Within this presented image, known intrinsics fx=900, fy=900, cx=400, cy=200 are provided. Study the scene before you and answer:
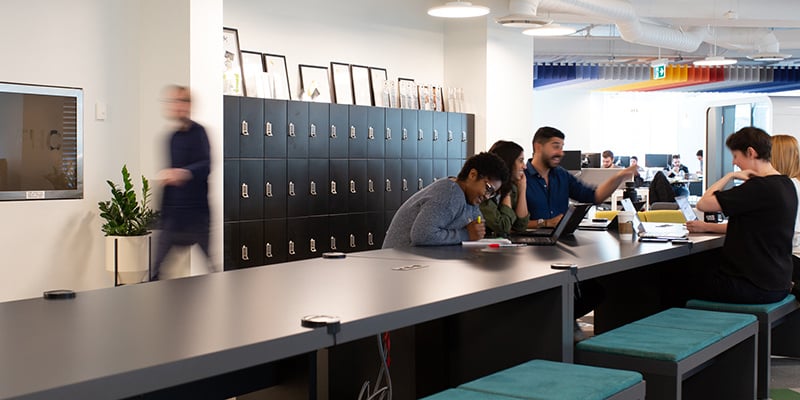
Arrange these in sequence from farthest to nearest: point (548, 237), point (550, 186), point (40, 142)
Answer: point (40, 142)
point (550, 186)
point (548, 237)

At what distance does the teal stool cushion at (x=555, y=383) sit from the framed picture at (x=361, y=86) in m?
6.15

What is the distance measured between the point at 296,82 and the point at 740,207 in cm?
475

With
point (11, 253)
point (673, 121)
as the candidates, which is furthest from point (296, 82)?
point (673, 121)

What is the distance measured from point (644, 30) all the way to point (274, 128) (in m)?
5.57

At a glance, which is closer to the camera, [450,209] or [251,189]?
[450,209]

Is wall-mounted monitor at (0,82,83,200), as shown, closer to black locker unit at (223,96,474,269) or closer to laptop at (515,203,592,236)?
black locker unit at (223,96,474,269)

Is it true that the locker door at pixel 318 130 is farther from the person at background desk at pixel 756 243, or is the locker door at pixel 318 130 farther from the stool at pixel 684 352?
the stool at pixel 684 352

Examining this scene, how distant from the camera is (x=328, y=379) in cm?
348

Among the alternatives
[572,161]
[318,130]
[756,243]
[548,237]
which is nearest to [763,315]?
[756,243]

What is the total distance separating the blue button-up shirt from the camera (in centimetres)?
580

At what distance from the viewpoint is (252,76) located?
7.70 metres

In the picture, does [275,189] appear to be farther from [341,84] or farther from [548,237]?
[548,237]

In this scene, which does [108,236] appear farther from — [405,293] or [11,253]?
[405,293]

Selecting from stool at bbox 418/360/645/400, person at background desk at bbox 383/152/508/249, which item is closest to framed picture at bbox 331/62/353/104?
person at background desk at bbox 383/152/508/249
